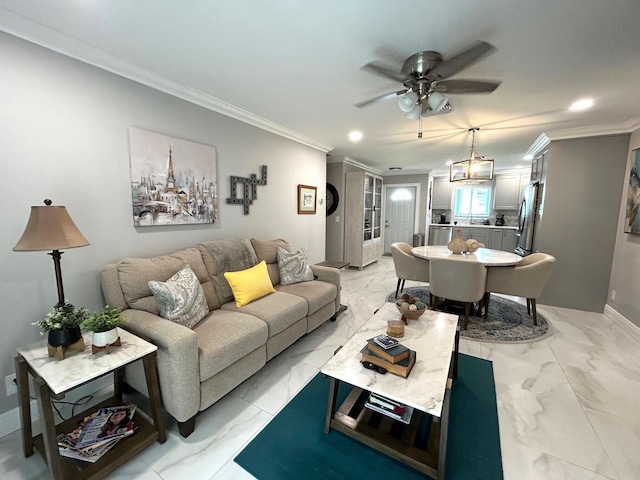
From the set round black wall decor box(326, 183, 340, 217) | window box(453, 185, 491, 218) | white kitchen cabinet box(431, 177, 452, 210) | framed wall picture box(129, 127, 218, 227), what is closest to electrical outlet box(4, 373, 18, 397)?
framed wall picture box(129, 127, 218, 227)

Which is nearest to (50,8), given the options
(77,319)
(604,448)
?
(77,319)

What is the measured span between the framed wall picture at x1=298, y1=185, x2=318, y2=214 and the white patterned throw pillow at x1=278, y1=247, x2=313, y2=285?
1222 millimetres

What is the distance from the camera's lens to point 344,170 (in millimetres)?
5508

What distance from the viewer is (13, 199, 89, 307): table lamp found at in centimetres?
136

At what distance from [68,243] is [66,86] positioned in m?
1.15

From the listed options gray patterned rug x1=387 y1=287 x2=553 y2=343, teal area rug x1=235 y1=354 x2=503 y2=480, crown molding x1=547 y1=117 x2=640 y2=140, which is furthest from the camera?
crown molding x1=547 y1=117 x2=640 y2=140

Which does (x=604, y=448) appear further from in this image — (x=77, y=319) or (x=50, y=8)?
(x=50, y=8)

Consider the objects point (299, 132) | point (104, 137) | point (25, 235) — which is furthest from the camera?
point (299, 132)

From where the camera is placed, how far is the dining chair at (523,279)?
2961 millimetres

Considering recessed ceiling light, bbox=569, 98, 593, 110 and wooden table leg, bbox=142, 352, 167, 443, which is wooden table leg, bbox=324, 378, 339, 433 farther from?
recessed ceiling light, bbox=569, 98, 593, 110

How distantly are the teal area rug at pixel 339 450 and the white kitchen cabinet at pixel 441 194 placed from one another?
648 centimetres

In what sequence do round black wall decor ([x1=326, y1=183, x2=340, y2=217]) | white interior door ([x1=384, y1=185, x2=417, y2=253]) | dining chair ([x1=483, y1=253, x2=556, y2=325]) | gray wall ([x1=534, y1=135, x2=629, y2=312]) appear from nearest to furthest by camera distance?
dining chair ([x1=483, y1=253, x2=556, y2=325]) < gray wall ([x1=534, y1=135, x2=629, y2=312]) < round black wall decor ([x1=326, y1=183, x2=340, y2=217]) < white interior door ([x1=384, y1=185, x2=417, y2=253])

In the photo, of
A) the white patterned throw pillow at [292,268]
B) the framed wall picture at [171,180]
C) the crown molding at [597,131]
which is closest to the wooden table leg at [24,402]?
the framed wall picture at [171,180]

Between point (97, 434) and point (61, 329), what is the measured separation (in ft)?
1.99
